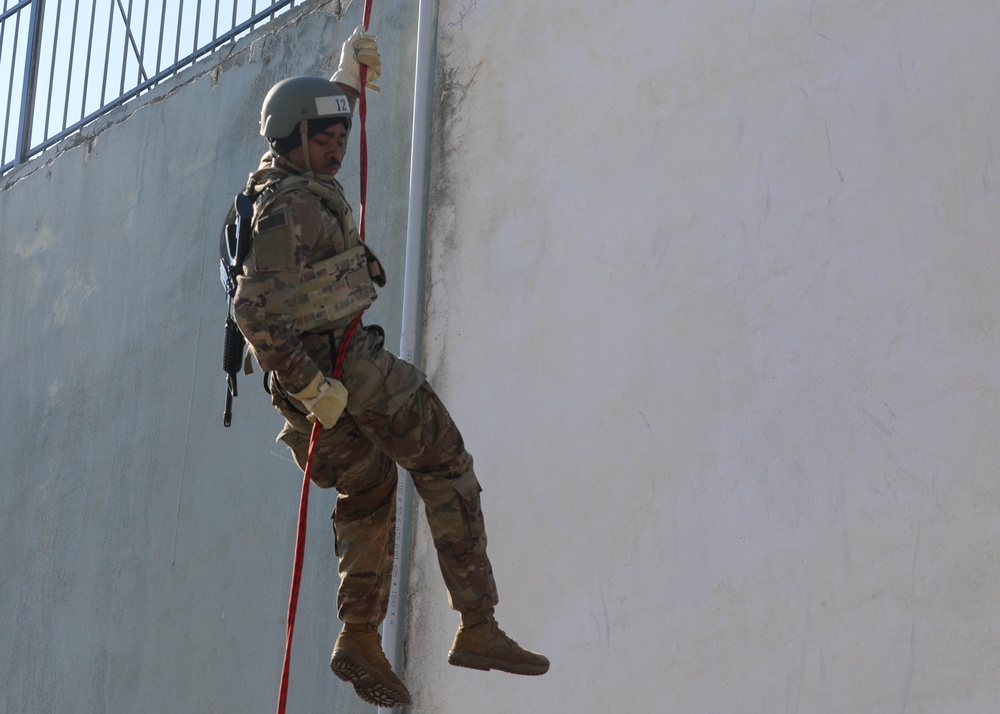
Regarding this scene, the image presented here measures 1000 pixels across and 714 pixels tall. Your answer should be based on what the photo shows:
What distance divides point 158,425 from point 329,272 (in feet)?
11.5

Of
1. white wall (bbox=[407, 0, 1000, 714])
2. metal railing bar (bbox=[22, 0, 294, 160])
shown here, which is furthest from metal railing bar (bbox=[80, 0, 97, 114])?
white wall (bbox=[407, 0, 1000, 714])

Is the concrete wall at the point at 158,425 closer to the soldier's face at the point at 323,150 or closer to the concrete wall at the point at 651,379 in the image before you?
the concrete wall at the point at 651,379

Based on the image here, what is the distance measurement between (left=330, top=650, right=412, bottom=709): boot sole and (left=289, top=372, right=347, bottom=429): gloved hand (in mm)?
710

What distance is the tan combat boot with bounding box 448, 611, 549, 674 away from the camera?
12.8 feet

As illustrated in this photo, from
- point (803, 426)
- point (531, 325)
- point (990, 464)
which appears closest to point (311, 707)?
point (531, 325)

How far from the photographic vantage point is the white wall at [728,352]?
433 centimetres

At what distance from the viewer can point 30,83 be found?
888 cm

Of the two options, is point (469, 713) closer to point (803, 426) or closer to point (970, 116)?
point (803, 426)

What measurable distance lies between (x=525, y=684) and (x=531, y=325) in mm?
1338

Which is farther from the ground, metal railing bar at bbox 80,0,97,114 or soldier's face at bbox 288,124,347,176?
metal railing bar at bbox 80,0,97,114

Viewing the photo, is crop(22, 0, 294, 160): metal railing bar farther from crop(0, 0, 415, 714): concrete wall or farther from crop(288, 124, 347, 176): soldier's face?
crop(288, 124, 347, 176): soldier's face

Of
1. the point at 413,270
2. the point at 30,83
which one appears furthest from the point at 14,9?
the point at 413,270

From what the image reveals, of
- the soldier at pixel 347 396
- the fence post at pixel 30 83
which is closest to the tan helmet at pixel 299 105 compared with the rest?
the soldier at pixel 347 396

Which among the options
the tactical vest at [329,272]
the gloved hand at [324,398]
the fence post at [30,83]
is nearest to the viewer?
the gloved hand at [324,398]
